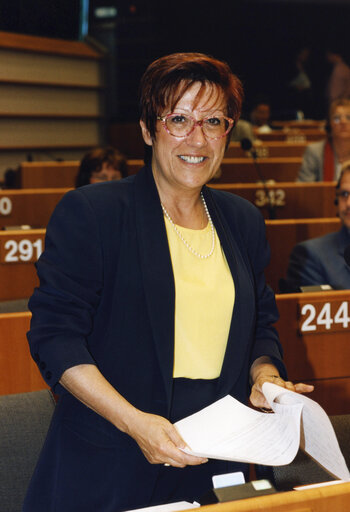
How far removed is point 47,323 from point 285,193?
12.6 feet

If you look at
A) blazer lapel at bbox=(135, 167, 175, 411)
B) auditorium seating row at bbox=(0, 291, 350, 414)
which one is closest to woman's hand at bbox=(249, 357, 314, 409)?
blazer lapel at bbox=(135, 167, 175, 411)

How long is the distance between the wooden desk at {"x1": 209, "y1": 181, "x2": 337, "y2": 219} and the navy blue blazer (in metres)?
1.91

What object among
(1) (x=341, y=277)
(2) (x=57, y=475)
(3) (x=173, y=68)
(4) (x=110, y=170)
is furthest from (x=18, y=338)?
(4) (x=110, y=170)

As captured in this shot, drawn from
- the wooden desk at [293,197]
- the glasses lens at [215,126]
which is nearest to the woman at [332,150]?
the wooden desk at [293,197]

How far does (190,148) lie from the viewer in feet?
4.08

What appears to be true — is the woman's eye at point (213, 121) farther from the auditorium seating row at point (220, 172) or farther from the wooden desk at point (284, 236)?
the auditorium seating row at point (220, 172)

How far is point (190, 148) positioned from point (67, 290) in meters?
0.34

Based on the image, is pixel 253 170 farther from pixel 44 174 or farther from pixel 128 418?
pixel 128 418

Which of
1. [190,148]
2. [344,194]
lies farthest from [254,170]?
[190,148]

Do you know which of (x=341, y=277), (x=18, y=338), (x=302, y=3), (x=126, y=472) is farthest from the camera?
(x=302, y=3)

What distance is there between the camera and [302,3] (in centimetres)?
1334

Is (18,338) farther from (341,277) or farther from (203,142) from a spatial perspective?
(341,277)

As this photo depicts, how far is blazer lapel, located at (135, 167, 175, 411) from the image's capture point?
113cm

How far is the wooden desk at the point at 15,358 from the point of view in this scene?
199 cm
